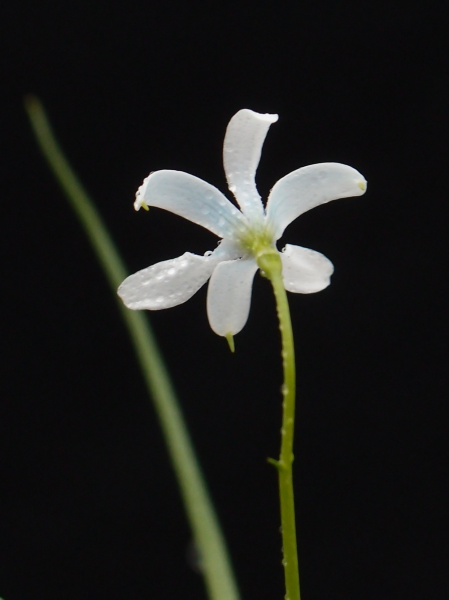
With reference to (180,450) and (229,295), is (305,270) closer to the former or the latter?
(229,295)

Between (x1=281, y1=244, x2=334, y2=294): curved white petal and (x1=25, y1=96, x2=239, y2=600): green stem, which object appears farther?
(x1=25, y1=96, x2=239, y2=600): green stem

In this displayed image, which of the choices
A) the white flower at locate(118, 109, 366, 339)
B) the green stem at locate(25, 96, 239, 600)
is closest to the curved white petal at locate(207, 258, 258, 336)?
the white flower at locate(118, 109, 366, 339)

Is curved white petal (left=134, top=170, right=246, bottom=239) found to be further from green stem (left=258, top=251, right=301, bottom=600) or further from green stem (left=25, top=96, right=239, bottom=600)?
green stem (left=25, top=96, right=239, bottom=600)

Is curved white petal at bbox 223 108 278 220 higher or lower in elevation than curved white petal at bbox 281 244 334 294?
higher

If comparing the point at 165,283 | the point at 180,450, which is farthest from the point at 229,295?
the point at 180,450

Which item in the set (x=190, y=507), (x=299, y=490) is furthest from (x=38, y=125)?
(x=299, y=490)

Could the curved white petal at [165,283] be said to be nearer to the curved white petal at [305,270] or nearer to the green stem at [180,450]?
the curved white petal at [305,270]

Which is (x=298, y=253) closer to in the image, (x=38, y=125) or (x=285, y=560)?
(x=285, y=560)

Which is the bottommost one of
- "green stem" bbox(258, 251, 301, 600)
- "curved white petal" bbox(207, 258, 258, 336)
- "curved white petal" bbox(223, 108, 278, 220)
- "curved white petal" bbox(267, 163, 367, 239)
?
"green stem" bbox(258, 251, 301, 600)
